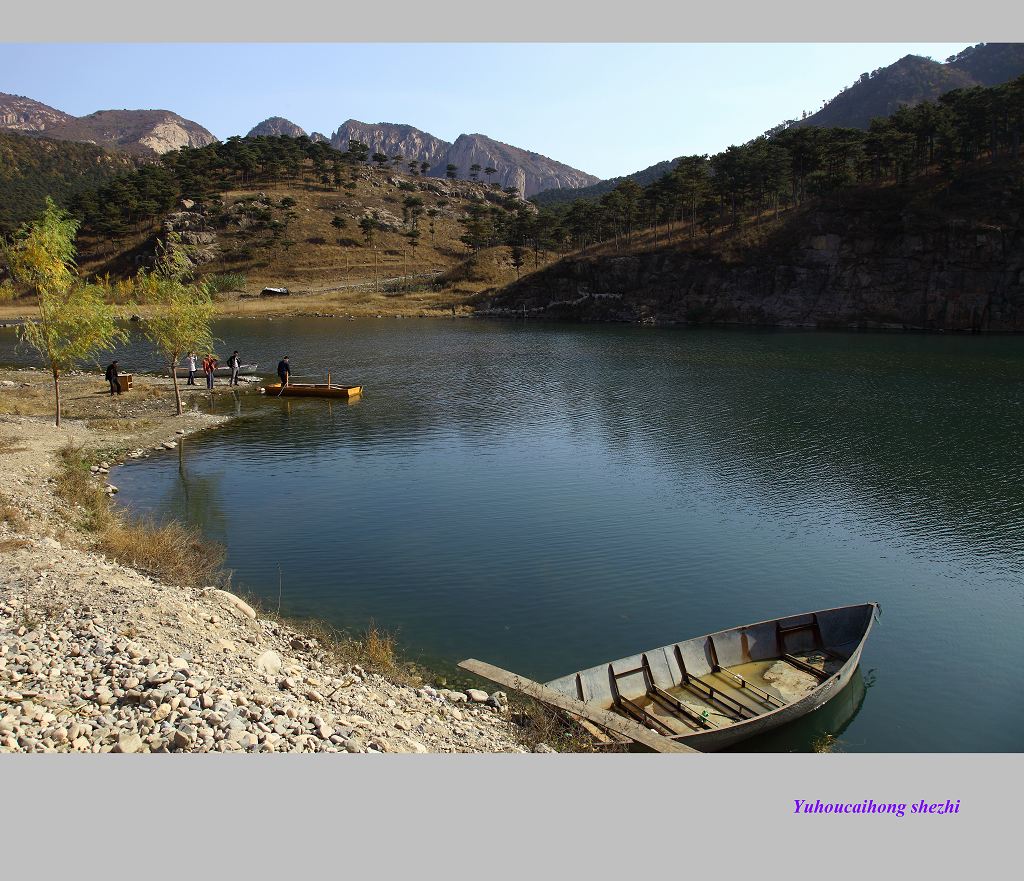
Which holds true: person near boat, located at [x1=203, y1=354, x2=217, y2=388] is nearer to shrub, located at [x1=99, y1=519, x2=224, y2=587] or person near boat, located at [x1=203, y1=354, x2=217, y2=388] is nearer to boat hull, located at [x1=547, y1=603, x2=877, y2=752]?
shrub, located at [x1=99, y1=519, x2=224, y2=587]

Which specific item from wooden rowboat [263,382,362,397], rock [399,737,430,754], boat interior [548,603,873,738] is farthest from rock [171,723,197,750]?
wooden rowboat [263,382,362,397]

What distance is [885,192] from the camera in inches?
4213

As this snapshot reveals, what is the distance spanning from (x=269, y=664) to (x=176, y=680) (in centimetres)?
195

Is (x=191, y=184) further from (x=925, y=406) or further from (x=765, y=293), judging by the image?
(x=925, y=406)

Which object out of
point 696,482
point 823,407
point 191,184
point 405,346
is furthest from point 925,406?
point 191,184

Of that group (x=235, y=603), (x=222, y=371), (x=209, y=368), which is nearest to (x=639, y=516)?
(x=235, y=603)

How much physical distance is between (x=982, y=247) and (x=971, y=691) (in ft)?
314

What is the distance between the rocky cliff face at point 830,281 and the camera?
95062 millimetres

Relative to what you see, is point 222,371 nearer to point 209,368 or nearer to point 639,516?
point 209,368

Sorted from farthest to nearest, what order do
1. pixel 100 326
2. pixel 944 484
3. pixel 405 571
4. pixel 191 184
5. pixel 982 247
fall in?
1. pixel 191 184
2. pixel 982 247
3. pixel 100 326
4. pixel 944 484
5. pixel 405 571

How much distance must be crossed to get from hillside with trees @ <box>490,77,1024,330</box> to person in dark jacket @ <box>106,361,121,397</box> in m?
80.1

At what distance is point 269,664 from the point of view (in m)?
14.6

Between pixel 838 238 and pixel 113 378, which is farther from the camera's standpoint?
pixel 838 238

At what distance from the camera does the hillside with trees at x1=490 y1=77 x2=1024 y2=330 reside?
318 feet
